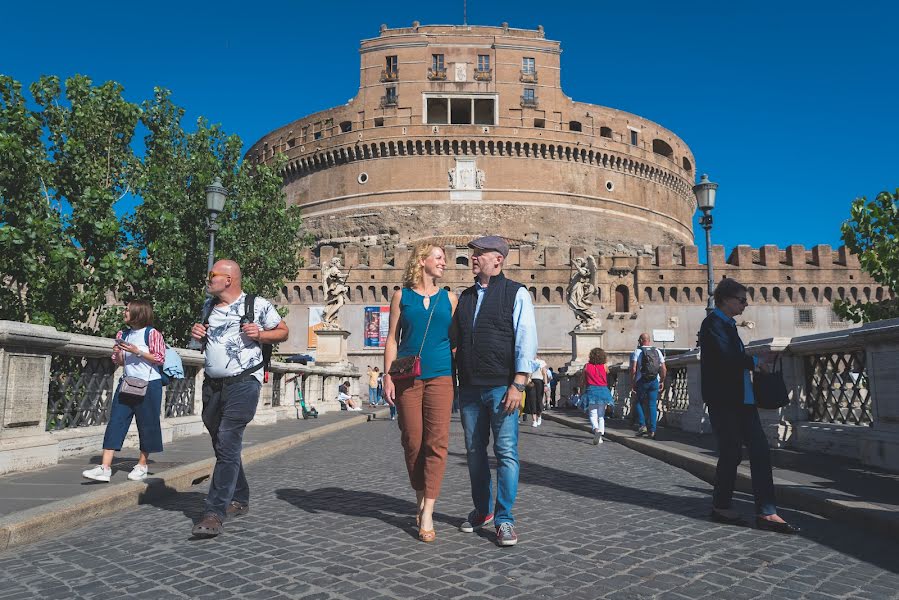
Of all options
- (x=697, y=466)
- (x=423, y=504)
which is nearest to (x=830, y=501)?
(x=697, y=466)

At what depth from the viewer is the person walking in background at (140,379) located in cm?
504

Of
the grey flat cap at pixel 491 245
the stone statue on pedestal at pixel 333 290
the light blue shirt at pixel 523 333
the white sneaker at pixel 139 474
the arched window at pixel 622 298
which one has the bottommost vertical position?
the white sneaker at pixel 139 474

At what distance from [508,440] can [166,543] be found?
6.30 feet

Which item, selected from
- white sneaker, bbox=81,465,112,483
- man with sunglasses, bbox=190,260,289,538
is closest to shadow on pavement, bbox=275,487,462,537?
man with sunglasses, bbox=190,260,289,538

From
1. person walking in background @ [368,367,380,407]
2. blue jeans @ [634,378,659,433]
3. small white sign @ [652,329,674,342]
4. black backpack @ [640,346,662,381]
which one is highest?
small white sign @ [652,329,674,342]

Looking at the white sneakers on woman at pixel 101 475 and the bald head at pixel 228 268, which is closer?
the bald head at pixel 228 268

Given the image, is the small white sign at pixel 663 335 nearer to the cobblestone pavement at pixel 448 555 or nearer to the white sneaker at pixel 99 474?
the cobblestone pavement at pixel 448 555

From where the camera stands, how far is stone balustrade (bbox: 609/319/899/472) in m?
5.17

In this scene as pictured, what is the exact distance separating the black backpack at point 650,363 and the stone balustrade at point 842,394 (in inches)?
68.4

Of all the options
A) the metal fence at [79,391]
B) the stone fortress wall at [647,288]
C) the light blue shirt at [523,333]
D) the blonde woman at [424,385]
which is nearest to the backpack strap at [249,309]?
the blonde woman at [424,385]

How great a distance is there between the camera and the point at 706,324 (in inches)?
169

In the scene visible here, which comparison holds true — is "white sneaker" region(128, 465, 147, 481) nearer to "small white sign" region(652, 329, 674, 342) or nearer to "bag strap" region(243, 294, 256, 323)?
"bag strap" region(243, 294, 256, 323)

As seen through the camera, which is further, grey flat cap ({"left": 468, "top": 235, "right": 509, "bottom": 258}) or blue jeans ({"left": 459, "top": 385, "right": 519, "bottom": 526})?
grey flat cap ({"left": 468, "top": 235, "right": 509, "bottom": 258})

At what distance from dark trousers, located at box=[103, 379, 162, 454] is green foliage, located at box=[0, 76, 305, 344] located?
10018 millimetres
